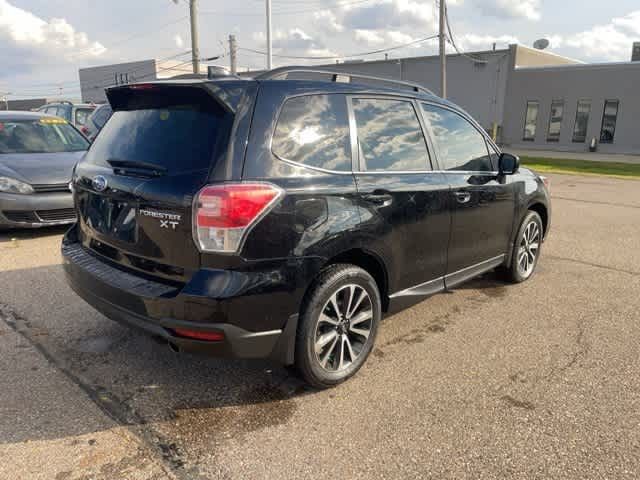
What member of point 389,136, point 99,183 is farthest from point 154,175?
point 389,136

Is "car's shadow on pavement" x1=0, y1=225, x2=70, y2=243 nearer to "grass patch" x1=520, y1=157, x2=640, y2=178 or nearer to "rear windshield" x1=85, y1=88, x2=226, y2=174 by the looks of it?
"rear windshield" x1=85, y1=88, x2=226, y2=174

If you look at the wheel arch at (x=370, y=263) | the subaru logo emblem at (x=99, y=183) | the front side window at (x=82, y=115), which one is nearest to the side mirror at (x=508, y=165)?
the wheel arch at (x=370, y=263)

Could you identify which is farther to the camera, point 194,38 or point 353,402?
point 194,38

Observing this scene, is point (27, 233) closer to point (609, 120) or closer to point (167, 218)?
point (167, 218)

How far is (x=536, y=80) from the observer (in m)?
27.1

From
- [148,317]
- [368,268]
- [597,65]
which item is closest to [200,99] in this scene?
[148,317]

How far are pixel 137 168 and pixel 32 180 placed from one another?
4.26 m

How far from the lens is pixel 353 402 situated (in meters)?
3.02

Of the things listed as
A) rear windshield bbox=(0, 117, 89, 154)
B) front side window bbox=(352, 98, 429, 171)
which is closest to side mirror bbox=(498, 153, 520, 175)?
front side window bbox=(352, 98, 429, 171)

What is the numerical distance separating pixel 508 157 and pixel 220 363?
2952 millimetres

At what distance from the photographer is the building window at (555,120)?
26.7 meters

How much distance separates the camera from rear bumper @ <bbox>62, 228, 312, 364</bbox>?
2580mm

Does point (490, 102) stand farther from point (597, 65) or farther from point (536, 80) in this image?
point (597, 65)

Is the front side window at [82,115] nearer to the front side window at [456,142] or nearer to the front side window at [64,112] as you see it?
the front side window at [64,112]
